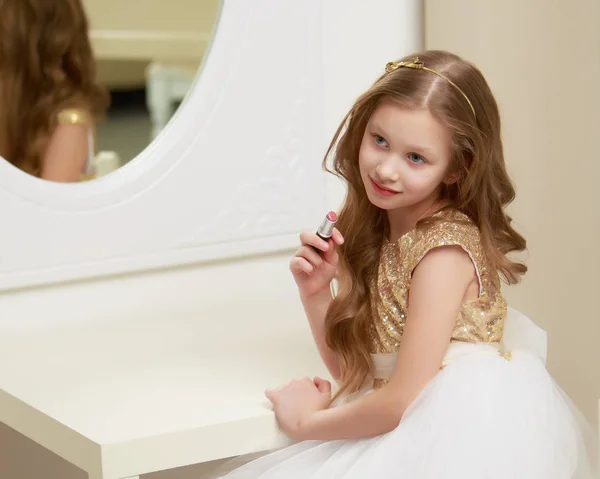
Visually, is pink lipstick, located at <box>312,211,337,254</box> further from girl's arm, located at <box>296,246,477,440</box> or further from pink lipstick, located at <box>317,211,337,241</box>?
girl's arm, located at <box>296,246,477,440</box>

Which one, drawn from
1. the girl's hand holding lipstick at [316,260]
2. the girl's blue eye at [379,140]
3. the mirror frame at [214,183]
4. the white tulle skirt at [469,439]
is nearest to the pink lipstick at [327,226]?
the girl's hand holding lipstick at [316,260]

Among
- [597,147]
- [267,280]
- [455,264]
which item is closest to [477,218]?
[455,264]

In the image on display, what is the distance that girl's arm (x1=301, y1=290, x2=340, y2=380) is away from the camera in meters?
1.46

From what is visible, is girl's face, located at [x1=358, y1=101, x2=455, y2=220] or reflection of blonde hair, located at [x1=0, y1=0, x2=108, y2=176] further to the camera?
reflection of blonde hair, located at [x1=0, y1=0, x2=108, y2=176]

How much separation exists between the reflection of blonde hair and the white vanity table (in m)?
0.33

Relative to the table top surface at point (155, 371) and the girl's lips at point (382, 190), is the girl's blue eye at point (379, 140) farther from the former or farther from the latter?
the table top surface at point (155, 371)

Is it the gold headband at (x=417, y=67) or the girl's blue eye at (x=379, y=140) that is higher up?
the gold headband at (x=417, y=67)

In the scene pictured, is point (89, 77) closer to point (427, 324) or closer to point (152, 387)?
point (152, 387)

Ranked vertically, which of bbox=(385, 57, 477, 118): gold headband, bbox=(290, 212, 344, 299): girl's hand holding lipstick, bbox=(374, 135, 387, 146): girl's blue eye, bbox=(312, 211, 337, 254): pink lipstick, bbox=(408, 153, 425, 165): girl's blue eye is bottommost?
bbox=(290, 212, 344, 299): girl's hand holding lipstick

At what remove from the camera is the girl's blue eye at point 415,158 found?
130cm

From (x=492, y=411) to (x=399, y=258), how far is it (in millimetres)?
234

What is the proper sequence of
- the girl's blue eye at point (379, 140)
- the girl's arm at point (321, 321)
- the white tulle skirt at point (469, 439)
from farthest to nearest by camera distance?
the girl's arm at point (321, 321) < the girl's blue eye at point (379, 140) < the white tulle skirt at point (469, 439)

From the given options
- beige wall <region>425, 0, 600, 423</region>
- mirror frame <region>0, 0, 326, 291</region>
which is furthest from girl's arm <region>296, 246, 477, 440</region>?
mirror frame <region>0, 0, 326, 291</region>

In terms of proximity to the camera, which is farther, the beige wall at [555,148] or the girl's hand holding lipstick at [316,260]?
the beige wall at [555,148]
